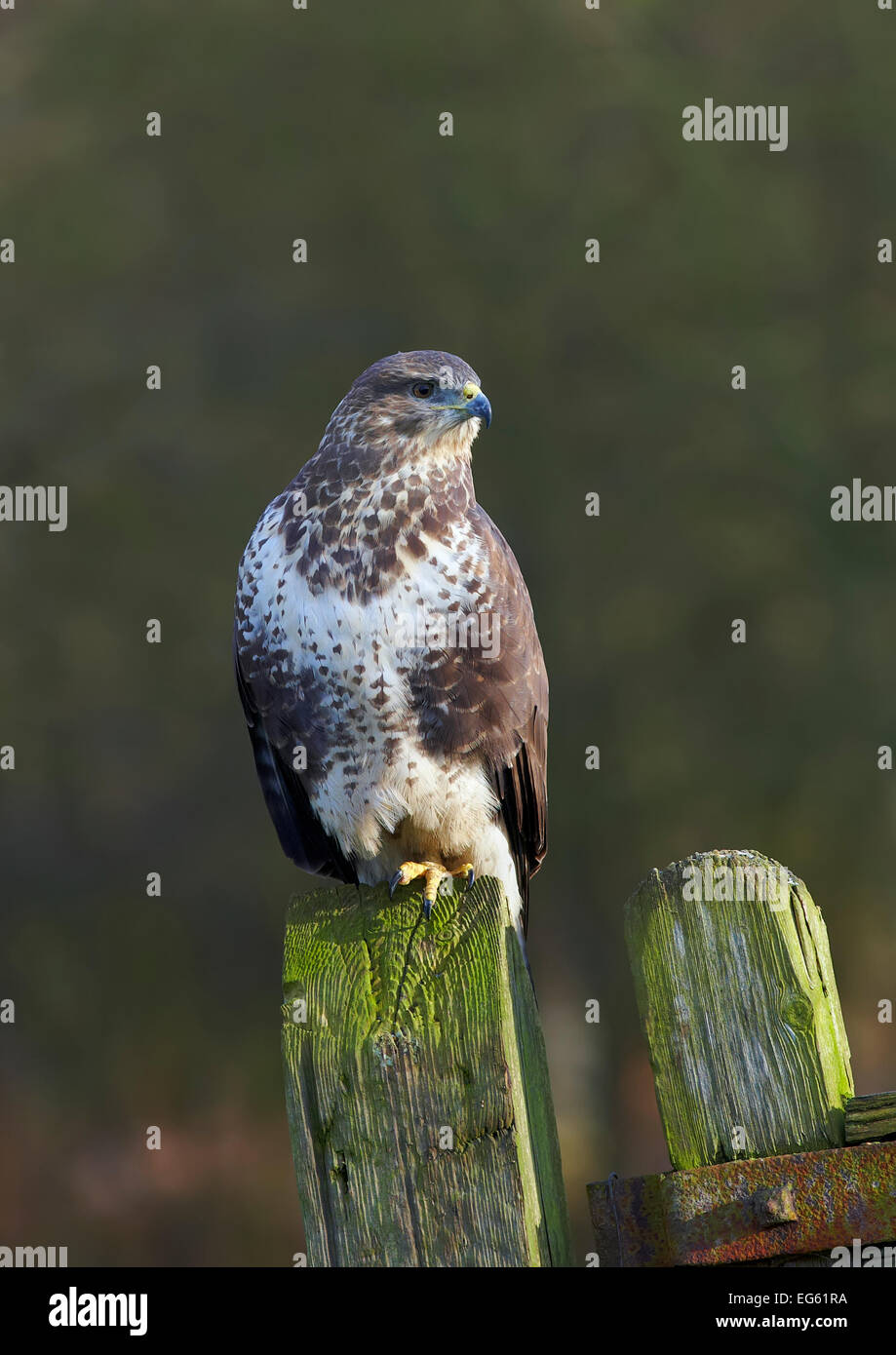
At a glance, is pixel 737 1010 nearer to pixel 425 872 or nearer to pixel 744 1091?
pixel 744 1091

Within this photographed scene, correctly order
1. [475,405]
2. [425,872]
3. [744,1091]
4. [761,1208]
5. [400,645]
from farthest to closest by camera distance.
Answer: [475,405], [425,872], [400,645], [744,1091], [761,1208]

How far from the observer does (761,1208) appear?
1864mm

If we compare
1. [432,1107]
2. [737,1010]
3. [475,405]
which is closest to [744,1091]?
[737,1010]

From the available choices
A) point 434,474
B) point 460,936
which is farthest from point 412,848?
point 460,936

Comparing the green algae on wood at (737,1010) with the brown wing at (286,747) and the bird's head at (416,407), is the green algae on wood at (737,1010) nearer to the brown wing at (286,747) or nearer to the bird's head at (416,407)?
the brown wing at (286,747)

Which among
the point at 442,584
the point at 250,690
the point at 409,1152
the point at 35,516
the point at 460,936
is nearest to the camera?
the point at 409,1152

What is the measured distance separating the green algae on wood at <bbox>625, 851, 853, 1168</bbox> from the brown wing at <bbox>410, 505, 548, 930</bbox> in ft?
5.42

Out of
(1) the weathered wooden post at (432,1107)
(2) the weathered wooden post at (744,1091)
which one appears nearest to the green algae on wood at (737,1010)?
(2) the weathered wooden post at (744,1091)

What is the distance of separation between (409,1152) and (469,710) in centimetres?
188

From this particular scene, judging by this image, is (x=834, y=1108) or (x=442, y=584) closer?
(x=834, y=1108)

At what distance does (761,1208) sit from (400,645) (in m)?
1.95

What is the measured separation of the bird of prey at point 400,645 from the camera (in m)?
3.66

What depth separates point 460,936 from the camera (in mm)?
2141
